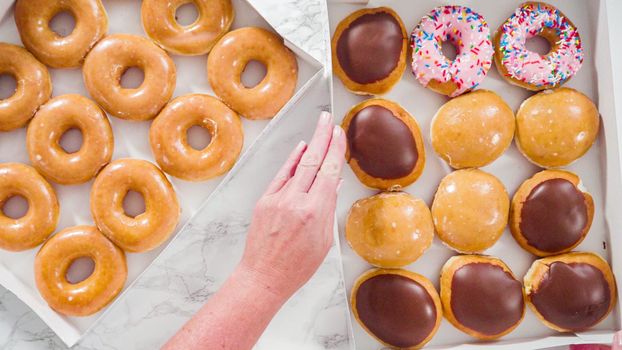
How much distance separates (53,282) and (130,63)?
0.51 m

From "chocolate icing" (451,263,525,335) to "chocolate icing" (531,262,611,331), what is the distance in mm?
75

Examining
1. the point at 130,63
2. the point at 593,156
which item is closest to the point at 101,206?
the point at 130,63

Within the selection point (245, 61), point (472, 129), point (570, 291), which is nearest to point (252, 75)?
point (245, 61)

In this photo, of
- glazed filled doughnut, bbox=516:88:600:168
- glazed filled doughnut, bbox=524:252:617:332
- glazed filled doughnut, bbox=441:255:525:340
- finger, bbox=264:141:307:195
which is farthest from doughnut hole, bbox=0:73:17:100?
glazed filled doughnut, bbox=524:252:617:332

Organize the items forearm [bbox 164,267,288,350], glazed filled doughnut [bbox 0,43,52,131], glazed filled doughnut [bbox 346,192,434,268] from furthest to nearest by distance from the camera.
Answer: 1. glazed filled doughnut [bbox 346,192,434,268]
2. glazed filled doughnut [bbox 0,43,52,131]
3. forearm [bbox 164,267,288,350]

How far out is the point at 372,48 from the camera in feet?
4.14

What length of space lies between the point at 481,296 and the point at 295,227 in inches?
21.4

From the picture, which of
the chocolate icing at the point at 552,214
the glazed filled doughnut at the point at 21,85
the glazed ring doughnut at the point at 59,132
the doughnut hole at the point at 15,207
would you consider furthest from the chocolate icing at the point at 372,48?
the doughnut hole at the point at 15,207

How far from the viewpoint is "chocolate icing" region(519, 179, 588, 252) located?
1305 millimetres

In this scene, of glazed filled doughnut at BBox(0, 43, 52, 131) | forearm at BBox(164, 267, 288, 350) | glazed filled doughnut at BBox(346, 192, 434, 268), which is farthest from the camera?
glazed filled doughnut at BBox(346, 192, 434, 268)

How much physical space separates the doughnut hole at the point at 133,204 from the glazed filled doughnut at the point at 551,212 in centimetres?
89

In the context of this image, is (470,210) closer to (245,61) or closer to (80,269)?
(245,61)

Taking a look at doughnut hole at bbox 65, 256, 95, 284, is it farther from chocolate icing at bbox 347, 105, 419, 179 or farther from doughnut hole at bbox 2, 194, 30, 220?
chocolate icing at bbox 347, 105, 419, 179

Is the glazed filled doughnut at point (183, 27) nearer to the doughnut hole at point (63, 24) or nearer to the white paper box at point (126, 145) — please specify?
the white paper box at point (126, 145)
